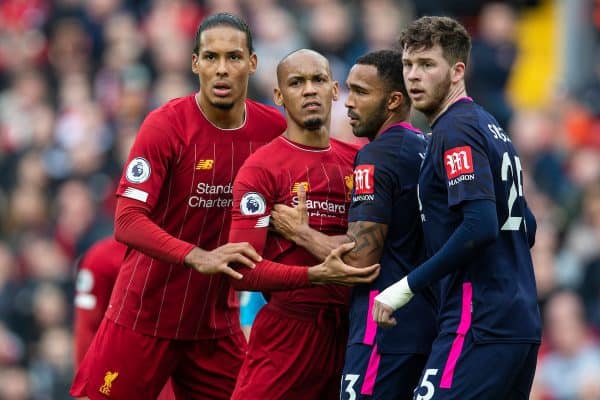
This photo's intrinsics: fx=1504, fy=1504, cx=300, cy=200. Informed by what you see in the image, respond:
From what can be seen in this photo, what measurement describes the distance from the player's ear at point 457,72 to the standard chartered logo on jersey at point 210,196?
155 centimetres

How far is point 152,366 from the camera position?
8.34 metres

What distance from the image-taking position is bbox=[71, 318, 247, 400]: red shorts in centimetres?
834

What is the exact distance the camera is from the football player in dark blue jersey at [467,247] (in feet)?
22.8

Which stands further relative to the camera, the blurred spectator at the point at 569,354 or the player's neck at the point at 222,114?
the blurred spectator at the point at 569,354

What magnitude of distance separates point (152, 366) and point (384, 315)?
1.78 meters

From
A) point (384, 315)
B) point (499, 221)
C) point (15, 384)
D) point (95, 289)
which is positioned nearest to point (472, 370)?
point (384, 315)

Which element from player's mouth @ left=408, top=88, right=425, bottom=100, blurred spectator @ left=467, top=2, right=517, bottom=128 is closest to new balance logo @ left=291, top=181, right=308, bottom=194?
player's mouth @ left=408, top=88, right=425, bottom=100

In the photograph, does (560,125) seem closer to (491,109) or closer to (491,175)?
(491,109)

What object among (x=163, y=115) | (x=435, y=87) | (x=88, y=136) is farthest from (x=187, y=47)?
(x=435, y=87)

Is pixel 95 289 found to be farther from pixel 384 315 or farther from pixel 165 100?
pixel 165 100

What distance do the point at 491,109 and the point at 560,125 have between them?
0.77m

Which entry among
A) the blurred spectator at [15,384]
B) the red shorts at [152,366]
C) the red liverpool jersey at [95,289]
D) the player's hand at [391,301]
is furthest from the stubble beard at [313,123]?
the blurred spectator at [15,384]

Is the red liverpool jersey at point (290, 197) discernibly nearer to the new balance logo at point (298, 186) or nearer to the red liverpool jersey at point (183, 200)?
the new balance logo at point (298, 186)

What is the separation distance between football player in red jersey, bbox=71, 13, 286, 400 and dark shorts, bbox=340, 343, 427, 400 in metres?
1.08
